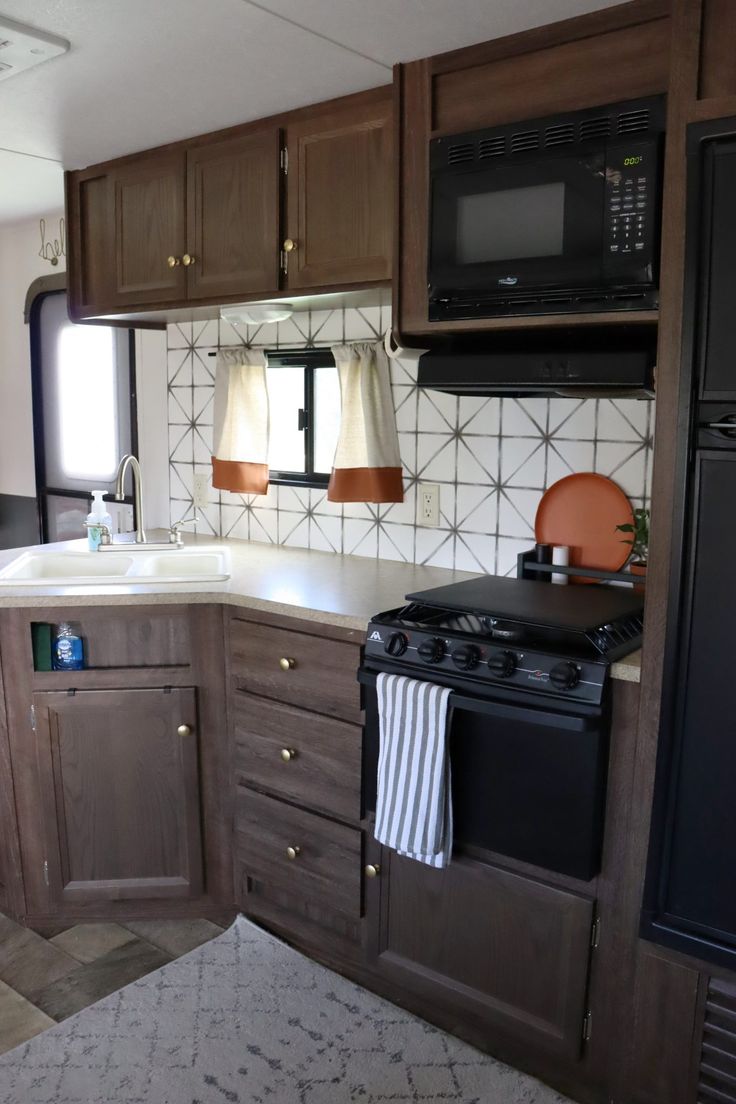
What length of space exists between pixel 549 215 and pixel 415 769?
124 cm

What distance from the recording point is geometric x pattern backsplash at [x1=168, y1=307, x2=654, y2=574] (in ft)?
7.79

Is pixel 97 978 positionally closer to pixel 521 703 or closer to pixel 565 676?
pixel 521 703

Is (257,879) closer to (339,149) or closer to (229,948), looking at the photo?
(229,948)

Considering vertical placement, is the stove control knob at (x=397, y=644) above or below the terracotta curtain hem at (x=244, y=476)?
below

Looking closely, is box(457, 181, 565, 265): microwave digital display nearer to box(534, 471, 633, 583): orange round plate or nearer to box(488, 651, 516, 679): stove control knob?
box(534, 471, 633, 583): orange round plate

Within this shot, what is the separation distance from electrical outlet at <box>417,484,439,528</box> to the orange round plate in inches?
13.6

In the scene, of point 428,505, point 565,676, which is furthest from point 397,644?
point 428,505

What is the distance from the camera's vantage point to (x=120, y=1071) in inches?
79.3

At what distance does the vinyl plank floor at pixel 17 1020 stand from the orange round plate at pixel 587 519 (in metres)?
1.72

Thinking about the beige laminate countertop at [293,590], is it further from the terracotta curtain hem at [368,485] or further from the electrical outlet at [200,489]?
the electrical outlet at [200,489]

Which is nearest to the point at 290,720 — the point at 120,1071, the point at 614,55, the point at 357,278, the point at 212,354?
the point at 120,1071

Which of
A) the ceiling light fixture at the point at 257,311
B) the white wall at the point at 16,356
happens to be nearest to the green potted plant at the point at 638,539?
the ceiling light fixture at the point at 257,311

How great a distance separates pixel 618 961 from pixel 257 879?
1.04m

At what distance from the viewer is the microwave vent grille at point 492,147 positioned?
2.00 meters
